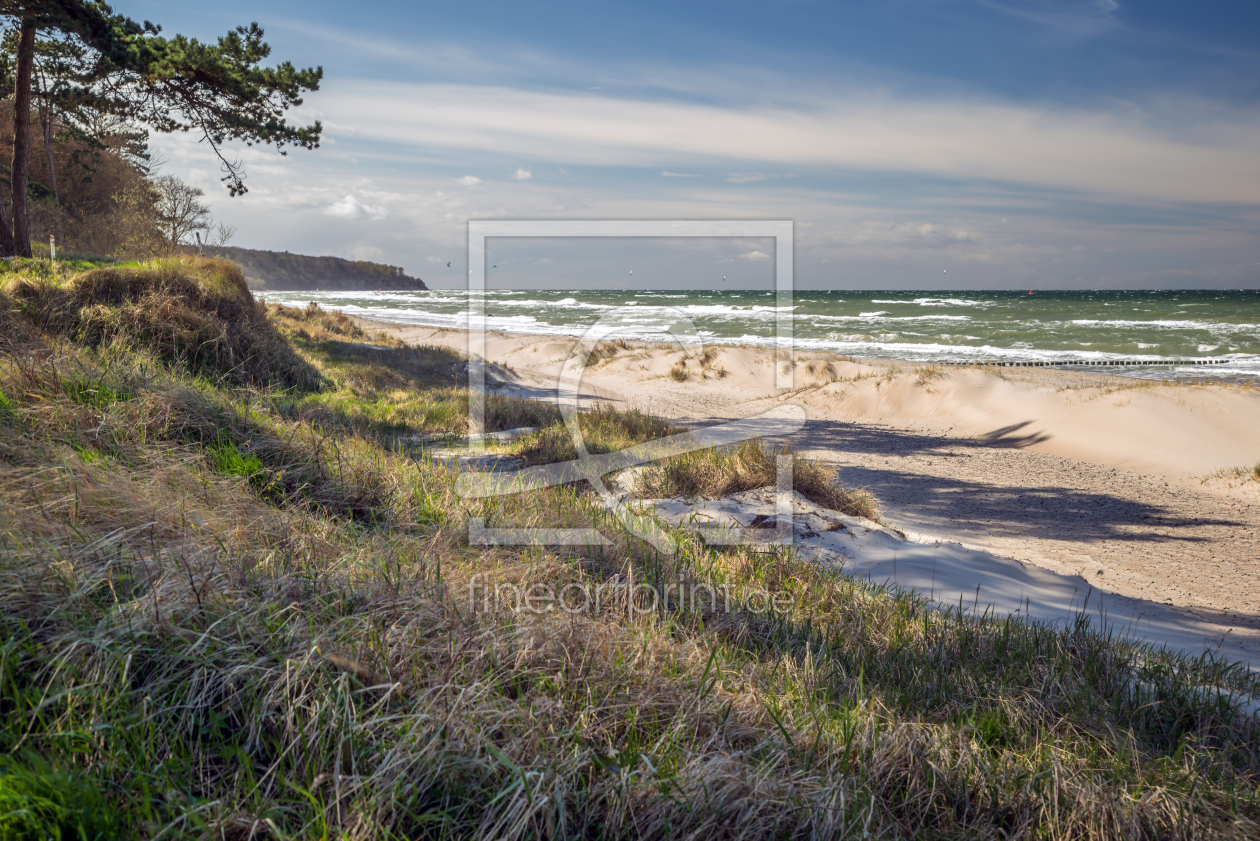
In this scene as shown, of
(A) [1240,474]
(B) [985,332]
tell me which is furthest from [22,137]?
(B) [985,332]

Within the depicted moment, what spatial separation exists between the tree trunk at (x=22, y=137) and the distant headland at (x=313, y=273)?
326ft

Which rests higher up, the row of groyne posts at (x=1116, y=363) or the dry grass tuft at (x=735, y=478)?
the row of groyne posts at (x=1116, y=363)

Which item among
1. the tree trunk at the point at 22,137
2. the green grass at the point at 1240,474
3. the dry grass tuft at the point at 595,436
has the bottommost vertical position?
the green grass at the point at 1240,474

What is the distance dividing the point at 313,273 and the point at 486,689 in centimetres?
15389

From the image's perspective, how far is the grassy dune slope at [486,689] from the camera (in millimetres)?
1842

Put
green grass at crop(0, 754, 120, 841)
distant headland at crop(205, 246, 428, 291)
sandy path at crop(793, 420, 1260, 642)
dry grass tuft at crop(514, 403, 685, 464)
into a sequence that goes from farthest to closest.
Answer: distant headland at crop(205, 246, 428, 291)
dry grass tuft at crop(514, 403, 685, 464)
sandy path at crop(793, 420, 1260, 642)
green grass at crop(0, 754, 120, 841)

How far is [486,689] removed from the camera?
221 centimetres

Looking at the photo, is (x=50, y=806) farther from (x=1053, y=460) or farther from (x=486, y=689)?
(x=1053, y=460)

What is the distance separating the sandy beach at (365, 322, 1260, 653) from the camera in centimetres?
654

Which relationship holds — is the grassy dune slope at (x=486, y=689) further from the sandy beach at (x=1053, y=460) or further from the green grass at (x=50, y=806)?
the sandy beach at (x=1053, y=460)

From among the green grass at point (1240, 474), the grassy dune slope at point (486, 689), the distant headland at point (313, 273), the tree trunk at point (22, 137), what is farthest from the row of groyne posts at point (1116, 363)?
the distant headland at point (313, 273)

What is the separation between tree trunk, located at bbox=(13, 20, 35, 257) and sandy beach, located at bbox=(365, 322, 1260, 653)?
1332 cm

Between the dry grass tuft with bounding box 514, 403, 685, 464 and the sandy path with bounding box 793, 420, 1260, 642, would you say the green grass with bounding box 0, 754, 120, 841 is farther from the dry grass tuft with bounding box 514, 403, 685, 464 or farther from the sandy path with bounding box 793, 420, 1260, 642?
the sandy path with bounding box 793, 420, 1260, 642

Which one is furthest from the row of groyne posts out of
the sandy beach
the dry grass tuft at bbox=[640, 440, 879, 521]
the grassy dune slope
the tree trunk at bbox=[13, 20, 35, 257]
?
the tree trunk at bbox=[13, 20, 35, 257]
